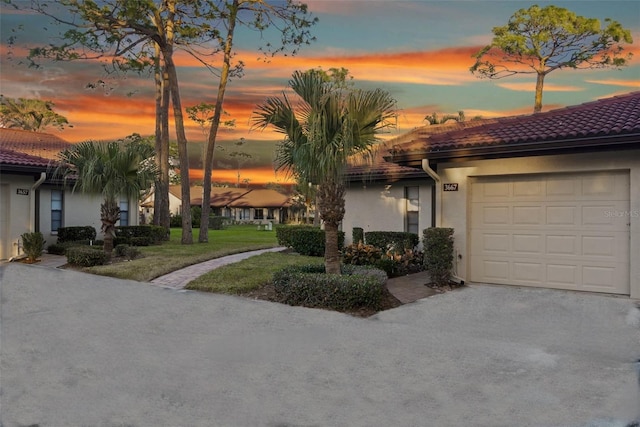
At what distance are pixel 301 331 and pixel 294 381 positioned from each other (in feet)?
6.00

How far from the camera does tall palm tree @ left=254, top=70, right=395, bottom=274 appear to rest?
849 cm

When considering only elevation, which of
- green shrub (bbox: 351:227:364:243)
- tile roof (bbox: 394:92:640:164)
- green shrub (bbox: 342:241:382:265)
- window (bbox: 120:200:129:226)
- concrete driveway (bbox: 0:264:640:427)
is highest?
tile roof (bbox: 394:92:640:164)

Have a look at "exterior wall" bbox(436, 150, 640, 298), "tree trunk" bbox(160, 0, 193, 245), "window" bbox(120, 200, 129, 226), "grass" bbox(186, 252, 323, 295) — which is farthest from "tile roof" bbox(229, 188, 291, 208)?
"exterior wall" bbox(436, 150, 640, 298)

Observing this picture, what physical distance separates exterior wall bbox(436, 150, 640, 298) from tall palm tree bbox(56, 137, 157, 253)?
9.08 m

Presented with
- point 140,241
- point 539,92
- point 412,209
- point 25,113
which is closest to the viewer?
point 412,209

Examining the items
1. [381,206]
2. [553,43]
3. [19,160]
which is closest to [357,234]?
[381,206]

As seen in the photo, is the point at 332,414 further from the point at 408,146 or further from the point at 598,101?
the point at 598,101

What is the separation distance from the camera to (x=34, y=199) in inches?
596

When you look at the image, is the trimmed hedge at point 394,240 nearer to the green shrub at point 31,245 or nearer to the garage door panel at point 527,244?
the garage door panel at point 527,244

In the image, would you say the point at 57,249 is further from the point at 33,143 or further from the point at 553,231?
the point at 553,231

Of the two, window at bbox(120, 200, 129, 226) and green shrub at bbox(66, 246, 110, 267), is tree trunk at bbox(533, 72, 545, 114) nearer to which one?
window at bbox(120, 200, 129, 226)

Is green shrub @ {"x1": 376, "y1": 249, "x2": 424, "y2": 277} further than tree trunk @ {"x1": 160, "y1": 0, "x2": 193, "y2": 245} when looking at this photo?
No

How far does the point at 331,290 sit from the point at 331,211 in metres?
1.65

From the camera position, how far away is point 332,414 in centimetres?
398
